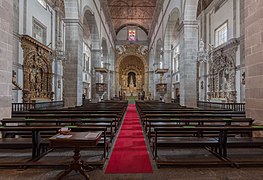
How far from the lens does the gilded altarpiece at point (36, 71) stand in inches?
519

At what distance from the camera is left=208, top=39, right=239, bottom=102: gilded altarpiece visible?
1441 cm

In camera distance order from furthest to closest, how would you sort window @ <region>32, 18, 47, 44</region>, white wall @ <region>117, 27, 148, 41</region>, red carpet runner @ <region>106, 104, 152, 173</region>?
white wall @ <region>117, 27, 148, 41</region>, window @ <region>32, 18, 47, 44</region>, red carpet runner @ <region>106, 104, 152, 173</region>

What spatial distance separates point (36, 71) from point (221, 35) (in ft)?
46.1

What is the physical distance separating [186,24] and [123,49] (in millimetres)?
23273

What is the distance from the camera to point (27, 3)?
13328 millimetres

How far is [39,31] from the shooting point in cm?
1580

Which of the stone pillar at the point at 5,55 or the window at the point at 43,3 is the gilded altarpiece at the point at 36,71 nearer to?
the window at the point at 43,3

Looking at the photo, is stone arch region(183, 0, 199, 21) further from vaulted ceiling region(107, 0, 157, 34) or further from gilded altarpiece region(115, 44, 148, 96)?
gilded altarpiece region(115, 44, 148, 96)

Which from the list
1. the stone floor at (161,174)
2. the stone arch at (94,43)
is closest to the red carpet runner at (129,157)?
the stone floor at (161,174)

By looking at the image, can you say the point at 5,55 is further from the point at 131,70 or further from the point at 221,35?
the point at 131,70

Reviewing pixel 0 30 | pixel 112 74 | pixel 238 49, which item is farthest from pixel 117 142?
pixel 112 74

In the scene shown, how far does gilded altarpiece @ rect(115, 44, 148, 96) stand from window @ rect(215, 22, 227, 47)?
57.9 feet

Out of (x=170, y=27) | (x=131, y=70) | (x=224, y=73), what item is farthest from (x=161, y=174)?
(x=131, y=70)

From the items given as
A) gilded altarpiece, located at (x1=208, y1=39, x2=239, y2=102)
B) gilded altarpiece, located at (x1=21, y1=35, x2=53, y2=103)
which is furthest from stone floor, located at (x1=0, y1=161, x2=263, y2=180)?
gilded altarpiece, located at (x1=208, y1=39, x2=239, y2=102)
